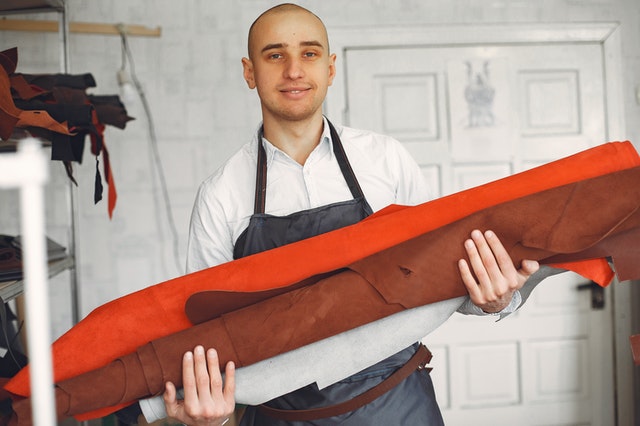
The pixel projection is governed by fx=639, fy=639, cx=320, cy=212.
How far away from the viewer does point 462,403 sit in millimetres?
3031

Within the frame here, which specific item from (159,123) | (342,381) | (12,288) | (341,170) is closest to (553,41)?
(159,123)

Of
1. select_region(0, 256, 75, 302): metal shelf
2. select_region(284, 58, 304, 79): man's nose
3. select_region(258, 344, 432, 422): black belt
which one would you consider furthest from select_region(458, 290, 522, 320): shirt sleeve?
select_region(0, 256, 75, 302): metal shelf

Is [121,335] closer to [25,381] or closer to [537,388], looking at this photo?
[25,381]

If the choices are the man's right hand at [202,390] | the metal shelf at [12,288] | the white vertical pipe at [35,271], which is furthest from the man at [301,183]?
the white vertical pipe at [35,271]

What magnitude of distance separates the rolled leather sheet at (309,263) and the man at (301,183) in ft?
0.78

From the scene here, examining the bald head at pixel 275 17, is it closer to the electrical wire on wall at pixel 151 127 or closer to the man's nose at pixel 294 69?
the man's nose at pixel 294 69

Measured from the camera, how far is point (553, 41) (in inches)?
118

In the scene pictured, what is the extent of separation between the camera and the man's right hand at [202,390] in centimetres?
106

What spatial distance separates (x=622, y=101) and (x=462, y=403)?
1617 mm

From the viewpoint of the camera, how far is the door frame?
9.52ft

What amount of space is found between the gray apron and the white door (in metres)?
1.54

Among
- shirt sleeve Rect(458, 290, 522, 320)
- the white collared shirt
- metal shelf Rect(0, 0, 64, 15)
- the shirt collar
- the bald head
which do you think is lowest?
shirt sleeve Rect(458, 290, 522, 320)

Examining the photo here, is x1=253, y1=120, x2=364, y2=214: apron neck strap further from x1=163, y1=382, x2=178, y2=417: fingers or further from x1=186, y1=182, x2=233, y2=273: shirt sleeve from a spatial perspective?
x1=163, y1=382, x2=178, y2=417: fingers

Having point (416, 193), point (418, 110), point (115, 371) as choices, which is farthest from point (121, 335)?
point (418, 110)
